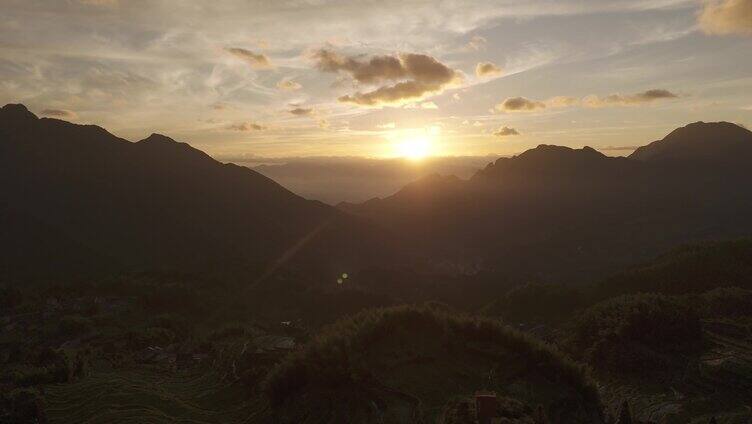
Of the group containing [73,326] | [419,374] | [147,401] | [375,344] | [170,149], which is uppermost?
[170,149]

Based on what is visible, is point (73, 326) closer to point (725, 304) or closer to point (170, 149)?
point (725, 304)

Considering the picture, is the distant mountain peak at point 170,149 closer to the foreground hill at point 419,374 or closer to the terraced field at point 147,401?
the terraced field at point 147,401

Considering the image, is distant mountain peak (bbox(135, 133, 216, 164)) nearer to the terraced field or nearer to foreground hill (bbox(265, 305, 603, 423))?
the terraced field

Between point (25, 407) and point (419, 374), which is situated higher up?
point (419, 374)

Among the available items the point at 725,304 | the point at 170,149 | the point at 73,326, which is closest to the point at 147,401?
the point at 725,304

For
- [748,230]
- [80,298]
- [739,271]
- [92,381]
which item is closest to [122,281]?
[80,298]

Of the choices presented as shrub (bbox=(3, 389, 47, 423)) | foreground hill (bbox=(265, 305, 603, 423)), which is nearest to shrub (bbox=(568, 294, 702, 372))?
foreground hill (bbox=(265, 305, 603, 423))
